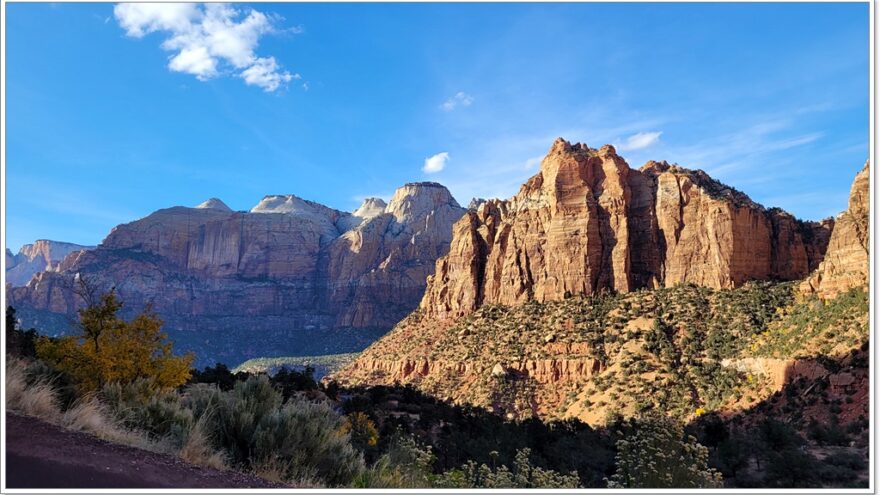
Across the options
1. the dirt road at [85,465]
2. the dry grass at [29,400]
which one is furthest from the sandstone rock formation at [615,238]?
the dry grass at [29,400]

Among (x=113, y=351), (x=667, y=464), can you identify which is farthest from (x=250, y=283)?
(x=667, y=464)

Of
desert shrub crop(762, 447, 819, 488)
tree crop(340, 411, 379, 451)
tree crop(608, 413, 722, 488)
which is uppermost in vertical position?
tree crop(608, 413, 722, 488)

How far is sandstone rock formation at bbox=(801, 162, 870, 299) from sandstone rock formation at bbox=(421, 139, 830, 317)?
12415 millimetres

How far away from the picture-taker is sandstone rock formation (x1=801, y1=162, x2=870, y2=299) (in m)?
47.7

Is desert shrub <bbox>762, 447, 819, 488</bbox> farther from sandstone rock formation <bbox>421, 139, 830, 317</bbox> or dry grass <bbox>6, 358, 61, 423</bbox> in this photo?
sandstone rock formation <bbox>421, 139, 830, 317</bbox>

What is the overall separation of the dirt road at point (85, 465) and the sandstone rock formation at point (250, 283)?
14220cm

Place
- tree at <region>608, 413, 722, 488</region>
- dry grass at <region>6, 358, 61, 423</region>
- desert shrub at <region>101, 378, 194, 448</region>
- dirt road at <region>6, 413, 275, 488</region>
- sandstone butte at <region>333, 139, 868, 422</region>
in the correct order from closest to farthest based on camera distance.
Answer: dirt road at <region>6, 413, 275, 488</region>, dry grass at <region>6, 358, 61, 423</region>, desert shrub at <region>101, 378, 194, 448</region>, tree at <region>608, 413, 722, 488</region>, sandstone butte at <region>333, 139, 868, 422</region>

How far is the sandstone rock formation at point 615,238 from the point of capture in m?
65.8

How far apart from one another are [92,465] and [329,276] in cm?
18987

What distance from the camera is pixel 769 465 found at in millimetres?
23875

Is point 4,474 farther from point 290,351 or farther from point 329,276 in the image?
point 329,276

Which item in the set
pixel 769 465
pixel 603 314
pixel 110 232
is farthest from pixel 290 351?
pixel 769 465

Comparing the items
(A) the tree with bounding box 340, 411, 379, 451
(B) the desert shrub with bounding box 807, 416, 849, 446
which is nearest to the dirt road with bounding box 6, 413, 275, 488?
(A) the tree with bounding box 340, 411, 379, 451

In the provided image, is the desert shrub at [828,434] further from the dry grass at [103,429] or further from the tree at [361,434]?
the dry grass at [103,429]
